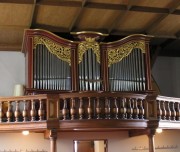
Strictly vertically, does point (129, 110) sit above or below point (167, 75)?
below

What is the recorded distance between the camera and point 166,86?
12820mm

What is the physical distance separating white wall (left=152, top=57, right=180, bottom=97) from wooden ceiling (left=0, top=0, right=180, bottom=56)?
1034 millimetres

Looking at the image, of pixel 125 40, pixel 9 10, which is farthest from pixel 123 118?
pixel 9 10

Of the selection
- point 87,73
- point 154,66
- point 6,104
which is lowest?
point 6,104

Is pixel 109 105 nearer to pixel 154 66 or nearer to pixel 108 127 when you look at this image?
pixel 108 127

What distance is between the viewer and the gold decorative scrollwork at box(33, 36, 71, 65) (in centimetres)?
1010

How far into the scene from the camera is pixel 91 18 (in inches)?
408

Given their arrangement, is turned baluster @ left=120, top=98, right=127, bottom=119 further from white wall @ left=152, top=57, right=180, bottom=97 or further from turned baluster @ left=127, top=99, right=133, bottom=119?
white wall @ left=152, top=57, right=180, bottom=97

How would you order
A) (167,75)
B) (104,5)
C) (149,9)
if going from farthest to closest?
(167,75)
(149,9)
(104,5)

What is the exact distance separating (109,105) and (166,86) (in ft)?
14.5

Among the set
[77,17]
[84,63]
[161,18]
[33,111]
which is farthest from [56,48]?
[161,18]

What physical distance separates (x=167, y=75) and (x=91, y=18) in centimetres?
384

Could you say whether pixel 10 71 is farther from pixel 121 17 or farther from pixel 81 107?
pixel 121 17

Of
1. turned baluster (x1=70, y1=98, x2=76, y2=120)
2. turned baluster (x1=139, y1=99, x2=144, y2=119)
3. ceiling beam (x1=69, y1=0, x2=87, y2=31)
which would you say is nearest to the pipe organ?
ceiling beam (x1=69, y1=0, x2=87, y2=31)
